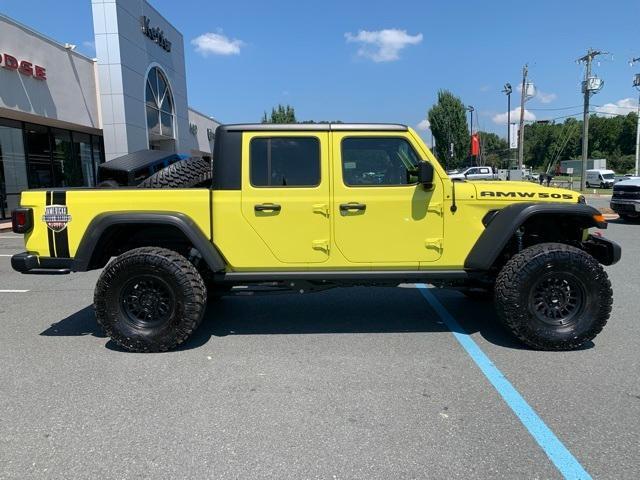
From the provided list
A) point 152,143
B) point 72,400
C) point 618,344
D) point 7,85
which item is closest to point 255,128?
point 72,400

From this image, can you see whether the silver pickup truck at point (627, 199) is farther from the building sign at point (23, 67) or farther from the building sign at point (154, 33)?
the building sign at point (154, 33)

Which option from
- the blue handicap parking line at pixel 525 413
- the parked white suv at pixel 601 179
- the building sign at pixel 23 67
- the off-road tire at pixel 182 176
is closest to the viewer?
the blue handicap parking line at pixel 525 413

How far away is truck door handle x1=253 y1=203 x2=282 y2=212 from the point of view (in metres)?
4.32

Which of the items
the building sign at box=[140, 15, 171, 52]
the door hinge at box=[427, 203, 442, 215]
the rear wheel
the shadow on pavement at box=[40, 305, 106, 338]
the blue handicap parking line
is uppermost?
the building sign at box=[140, 15, 171, 52]

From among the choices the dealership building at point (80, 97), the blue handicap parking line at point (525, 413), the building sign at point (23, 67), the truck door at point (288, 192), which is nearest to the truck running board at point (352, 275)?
the truck door at point (288, 192)

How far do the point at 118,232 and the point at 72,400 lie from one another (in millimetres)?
1591

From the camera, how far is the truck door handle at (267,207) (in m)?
4.32

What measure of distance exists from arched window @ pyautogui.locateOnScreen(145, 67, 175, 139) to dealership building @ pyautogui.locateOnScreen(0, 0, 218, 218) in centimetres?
5

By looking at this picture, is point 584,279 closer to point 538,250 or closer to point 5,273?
point 538,250

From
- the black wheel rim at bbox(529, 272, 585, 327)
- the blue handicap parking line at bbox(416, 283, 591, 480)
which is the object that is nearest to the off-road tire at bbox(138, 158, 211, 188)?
the blue handicap parking line at bbox(416, 283, 591, 480)

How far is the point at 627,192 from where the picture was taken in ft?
45.4

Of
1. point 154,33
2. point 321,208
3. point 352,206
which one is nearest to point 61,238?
point 321,208

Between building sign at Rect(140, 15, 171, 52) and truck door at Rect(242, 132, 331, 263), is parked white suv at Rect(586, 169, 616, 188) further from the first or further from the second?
truck door at Rect(242, 132, 331, 263)

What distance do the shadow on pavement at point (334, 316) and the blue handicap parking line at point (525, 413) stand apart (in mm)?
280
